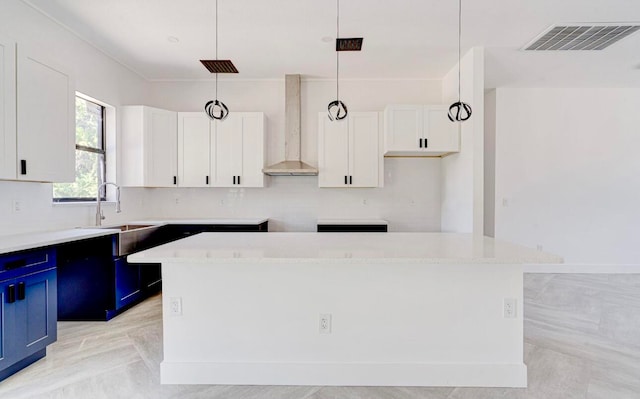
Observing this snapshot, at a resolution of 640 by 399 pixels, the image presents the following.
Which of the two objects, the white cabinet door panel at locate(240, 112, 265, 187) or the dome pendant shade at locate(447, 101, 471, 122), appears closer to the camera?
the dome pendant shade at locate(447, 101, 471, 122)

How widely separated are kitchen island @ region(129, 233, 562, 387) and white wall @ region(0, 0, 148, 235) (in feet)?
5.95

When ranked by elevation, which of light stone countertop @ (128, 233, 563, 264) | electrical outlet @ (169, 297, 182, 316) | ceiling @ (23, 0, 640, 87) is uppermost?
ceiling @ (23, 0, 640, 87)

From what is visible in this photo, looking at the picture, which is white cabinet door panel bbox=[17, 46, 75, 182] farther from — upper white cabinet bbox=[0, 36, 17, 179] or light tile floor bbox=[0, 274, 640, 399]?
light tile floor bbox=[0, 274, 640, 399]

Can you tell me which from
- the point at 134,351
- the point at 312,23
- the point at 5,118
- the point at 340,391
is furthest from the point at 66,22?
the point at 340,391

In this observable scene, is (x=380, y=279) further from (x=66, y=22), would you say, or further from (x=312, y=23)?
(x=66, y=22)

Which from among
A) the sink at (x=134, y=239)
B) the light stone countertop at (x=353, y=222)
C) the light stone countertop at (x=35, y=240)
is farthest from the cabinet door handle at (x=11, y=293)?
the light stone countertop at (x=353, y=222)

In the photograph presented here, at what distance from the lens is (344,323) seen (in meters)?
2.00

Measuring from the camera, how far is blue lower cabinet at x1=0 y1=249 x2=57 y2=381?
1.99 meters

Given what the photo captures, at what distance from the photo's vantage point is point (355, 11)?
2.81 m

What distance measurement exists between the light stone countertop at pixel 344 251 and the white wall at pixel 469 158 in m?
1.34

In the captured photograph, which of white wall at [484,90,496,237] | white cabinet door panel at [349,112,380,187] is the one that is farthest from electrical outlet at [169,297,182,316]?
white wall at [484,90,496,237]

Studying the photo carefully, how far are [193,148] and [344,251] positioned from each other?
327cm

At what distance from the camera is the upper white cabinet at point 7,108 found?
2215 mm

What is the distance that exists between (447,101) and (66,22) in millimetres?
4596
